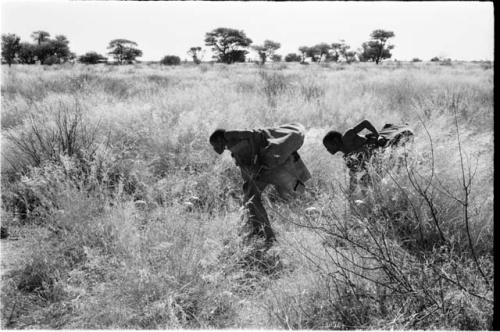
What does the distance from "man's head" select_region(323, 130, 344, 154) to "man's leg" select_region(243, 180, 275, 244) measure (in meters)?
0.76

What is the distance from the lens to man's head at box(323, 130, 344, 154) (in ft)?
10.7

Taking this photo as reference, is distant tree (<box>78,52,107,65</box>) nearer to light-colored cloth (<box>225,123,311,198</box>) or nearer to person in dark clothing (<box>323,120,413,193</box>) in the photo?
person in dark clothing (<box>323,120,413,193</box>)

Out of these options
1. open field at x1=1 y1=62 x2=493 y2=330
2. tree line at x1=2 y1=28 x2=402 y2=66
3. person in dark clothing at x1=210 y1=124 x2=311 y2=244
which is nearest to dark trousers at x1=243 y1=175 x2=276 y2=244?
person in dark clothing at x1=210 y1=124 x2=311 y2=244

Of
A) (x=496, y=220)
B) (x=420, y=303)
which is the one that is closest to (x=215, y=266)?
(x=420, y=303)

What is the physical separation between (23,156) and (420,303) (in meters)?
4.68

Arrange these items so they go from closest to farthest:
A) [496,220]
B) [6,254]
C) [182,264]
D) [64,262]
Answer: [496,220], [182,264], [64,262], [6,254]

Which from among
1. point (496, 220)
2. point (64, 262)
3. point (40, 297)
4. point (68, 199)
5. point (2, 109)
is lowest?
point (40, 297)

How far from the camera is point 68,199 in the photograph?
3078mm

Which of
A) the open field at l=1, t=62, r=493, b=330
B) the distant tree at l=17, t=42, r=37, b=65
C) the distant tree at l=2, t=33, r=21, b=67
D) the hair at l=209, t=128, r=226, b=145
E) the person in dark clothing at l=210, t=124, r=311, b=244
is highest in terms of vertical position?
the distant tree at l=17, t=42, r=37, b=65

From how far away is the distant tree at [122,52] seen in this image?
126 feet

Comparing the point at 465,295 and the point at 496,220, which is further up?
the point at 496,220

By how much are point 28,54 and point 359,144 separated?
42.2m

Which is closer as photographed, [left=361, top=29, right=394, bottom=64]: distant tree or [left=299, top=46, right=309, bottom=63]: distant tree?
[left=361, top=29, right=394, bottom=64]: distant tree

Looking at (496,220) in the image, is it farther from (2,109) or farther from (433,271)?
(2,109)
